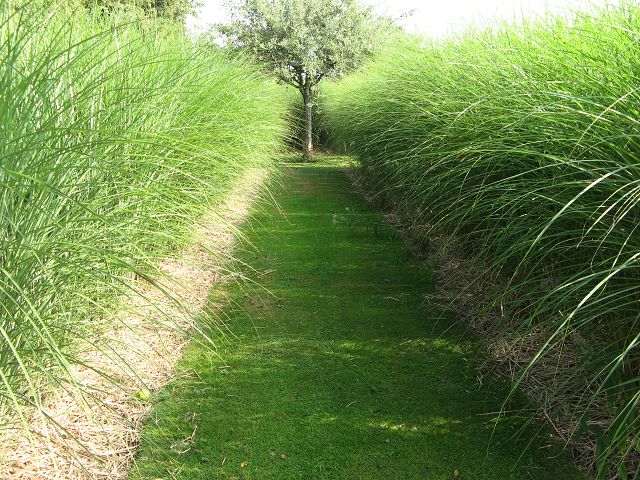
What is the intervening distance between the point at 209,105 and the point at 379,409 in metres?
2.21

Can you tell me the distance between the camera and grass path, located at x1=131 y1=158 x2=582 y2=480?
6.59ft

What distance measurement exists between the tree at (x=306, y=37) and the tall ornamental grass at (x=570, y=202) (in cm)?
1053

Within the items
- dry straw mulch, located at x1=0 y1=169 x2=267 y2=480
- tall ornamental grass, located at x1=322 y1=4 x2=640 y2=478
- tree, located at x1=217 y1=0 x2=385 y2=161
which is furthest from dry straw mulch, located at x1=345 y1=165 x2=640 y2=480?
tree, located at x1=217 y1=0 x2=385 y2=161

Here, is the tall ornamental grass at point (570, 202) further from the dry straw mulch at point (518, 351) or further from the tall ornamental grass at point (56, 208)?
the tall ornamental grass at point (56, 208)

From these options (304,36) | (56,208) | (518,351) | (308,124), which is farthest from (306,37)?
(56,208)

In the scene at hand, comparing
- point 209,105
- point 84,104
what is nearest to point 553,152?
point 84,104

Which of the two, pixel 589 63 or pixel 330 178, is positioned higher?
pixel 589 63

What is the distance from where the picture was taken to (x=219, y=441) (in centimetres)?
213

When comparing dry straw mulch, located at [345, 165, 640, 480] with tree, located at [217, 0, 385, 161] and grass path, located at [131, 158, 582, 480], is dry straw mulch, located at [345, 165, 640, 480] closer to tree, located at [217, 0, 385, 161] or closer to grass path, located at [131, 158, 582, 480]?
grass path, located at [131, 158, 582, 480]

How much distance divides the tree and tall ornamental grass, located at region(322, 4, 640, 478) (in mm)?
10529

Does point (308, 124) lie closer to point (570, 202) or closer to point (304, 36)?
point (304, 36)

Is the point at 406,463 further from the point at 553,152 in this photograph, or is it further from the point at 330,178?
the point at 330,178

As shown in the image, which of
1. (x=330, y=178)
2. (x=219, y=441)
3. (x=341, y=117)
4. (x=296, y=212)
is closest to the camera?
(x=219, y=441)

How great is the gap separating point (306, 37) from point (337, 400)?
12.3m
